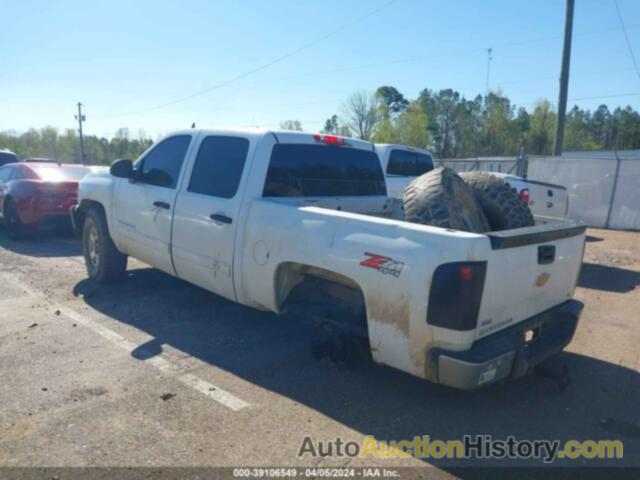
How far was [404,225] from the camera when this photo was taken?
10.1ft

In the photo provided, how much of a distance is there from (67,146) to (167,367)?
97.7m

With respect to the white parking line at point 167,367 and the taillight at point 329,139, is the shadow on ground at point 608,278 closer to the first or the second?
the taillight at point 329,139

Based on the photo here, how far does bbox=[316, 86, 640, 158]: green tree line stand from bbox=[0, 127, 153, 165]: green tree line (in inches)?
1389

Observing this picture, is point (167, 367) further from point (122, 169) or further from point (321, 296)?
point (122, 169)

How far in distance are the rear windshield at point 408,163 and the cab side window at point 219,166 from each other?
5.44 meters

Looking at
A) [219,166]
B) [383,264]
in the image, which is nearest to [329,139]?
[219,166]

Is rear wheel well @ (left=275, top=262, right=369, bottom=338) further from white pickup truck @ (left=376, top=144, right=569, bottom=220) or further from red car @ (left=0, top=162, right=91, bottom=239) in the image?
red car @ (left=0, top=162, right=91, bottom=239)

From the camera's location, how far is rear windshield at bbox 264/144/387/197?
4.33 m

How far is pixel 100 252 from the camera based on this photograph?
244 inches

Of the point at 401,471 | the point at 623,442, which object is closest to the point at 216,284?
the point at 401,471

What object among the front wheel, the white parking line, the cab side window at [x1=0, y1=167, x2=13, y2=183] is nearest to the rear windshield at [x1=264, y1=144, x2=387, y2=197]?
the white parking line

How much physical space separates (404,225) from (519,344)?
1110mm

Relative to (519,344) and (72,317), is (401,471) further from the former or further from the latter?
(72,317)

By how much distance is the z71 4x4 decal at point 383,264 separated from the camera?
3055 mm
